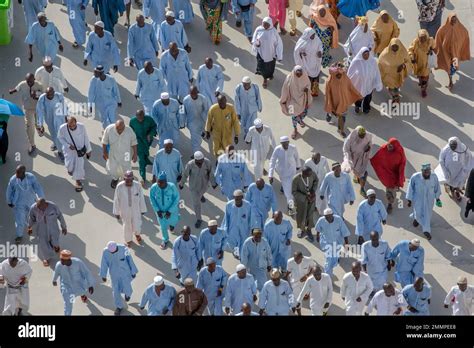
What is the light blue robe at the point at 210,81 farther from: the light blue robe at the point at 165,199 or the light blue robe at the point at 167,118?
the light blue robe at the point at 165,199

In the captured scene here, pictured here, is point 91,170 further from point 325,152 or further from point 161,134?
point 325,152

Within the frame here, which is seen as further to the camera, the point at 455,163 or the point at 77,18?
the point at 77,18

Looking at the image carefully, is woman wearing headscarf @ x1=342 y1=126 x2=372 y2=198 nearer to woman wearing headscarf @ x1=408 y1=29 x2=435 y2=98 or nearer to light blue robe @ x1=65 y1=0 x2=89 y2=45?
woman wearing headscarf @ x1=408 y1=29 x2=435 y2=98

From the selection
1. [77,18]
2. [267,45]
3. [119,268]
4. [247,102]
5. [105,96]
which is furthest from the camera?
[77,18]

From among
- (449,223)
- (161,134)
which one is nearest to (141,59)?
(161,134)

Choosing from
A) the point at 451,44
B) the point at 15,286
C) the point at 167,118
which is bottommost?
the point at 15,286

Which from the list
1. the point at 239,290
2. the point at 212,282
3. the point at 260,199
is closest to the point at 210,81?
the point at 260,199

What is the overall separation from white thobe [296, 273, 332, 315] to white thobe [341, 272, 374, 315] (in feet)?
0.81

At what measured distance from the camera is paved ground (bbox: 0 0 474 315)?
26.9 meters

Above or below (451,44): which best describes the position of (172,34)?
below

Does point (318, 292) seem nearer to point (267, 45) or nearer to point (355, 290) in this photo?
point (355, 290)

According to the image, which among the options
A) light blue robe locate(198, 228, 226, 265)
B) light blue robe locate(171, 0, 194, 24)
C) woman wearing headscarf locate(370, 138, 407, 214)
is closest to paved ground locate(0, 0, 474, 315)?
light blue robe locate(171, 0, 194, 24)

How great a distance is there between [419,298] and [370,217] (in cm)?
197

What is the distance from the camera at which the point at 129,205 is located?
2709 cm
